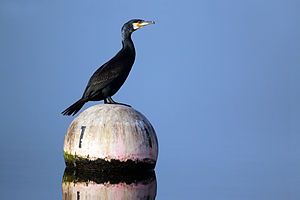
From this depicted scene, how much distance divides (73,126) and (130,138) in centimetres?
134

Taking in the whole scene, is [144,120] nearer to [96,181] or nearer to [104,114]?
[104,114]

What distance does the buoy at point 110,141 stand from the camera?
11.1 meters

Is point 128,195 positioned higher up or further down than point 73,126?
further down

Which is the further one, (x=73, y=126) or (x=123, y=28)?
(x=123, y=28)

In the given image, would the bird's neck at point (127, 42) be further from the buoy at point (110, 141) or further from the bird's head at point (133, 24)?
the buoy at point (110, 141)

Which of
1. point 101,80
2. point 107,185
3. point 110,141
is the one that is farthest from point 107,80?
point 107,185

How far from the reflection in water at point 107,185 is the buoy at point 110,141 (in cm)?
17

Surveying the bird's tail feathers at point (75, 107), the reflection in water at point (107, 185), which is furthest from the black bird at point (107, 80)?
the reflection in water at point (107, 185)

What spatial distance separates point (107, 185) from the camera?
10.5 meters

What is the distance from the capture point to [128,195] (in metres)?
9.83

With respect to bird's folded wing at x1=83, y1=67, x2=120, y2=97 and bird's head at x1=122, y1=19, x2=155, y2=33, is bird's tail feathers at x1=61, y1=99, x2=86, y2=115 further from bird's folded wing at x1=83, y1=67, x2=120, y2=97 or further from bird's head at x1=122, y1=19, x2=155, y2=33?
bird's head at x1=122, y1=19, x2=155, y2=33

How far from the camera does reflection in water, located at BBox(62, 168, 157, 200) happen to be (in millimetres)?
9773

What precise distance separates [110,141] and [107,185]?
0.96 metres

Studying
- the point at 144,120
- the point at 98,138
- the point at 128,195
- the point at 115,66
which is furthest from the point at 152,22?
the point at 128,195
